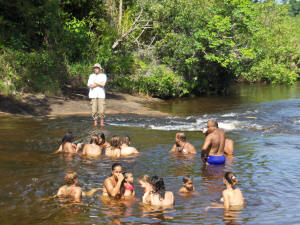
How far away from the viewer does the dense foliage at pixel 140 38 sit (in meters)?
23.2

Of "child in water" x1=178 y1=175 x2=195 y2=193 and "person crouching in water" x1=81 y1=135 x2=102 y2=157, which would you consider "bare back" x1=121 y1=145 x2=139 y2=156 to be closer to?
"person crouching in water" x1=81 y1=135 x2=102 y2=157

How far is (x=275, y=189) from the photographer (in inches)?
387

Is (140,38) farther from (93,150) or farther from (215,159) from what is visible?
(215,159)

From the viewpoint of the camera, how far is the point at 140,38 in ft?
96.0

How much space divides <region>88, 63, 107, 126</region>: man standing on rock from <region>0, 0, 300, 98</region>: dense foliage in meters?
Answer: 5.84

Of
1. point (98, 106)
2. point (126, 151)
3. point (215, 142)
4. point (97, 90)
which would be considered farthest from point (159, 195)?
point (98, 106)

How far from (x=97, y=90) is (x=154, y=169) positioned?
5.85m

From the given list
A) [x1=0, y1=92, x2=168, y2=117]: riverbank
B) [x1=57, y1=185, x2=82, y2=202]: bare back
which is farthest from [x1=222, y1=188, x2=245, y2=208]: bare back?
[x1=0, y1=92, x2=168, y2=117]: riverbank

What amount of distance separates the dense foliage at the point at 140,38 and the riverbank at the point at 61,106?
1.20 metres

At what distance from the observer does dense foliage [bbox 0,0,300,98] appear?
915 inches

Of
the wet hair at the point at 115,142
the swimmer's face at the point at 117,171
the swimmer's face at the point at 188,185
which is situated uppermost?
the wet hair at the point at 115,142

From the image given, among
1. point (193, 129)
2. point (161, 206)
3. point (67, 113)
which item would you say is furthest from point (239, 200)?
point (67, 113)

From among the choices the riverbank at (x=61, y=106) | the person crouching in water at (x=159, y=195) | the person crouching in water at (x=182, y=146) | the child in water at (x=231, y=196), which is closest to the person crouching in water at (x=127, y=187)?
the person crouching in water at (x=159, y=195)

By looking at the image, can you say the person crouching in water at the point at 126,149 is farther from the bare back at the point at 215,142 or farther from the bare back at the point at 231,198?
the bare back at the point at 231,198
